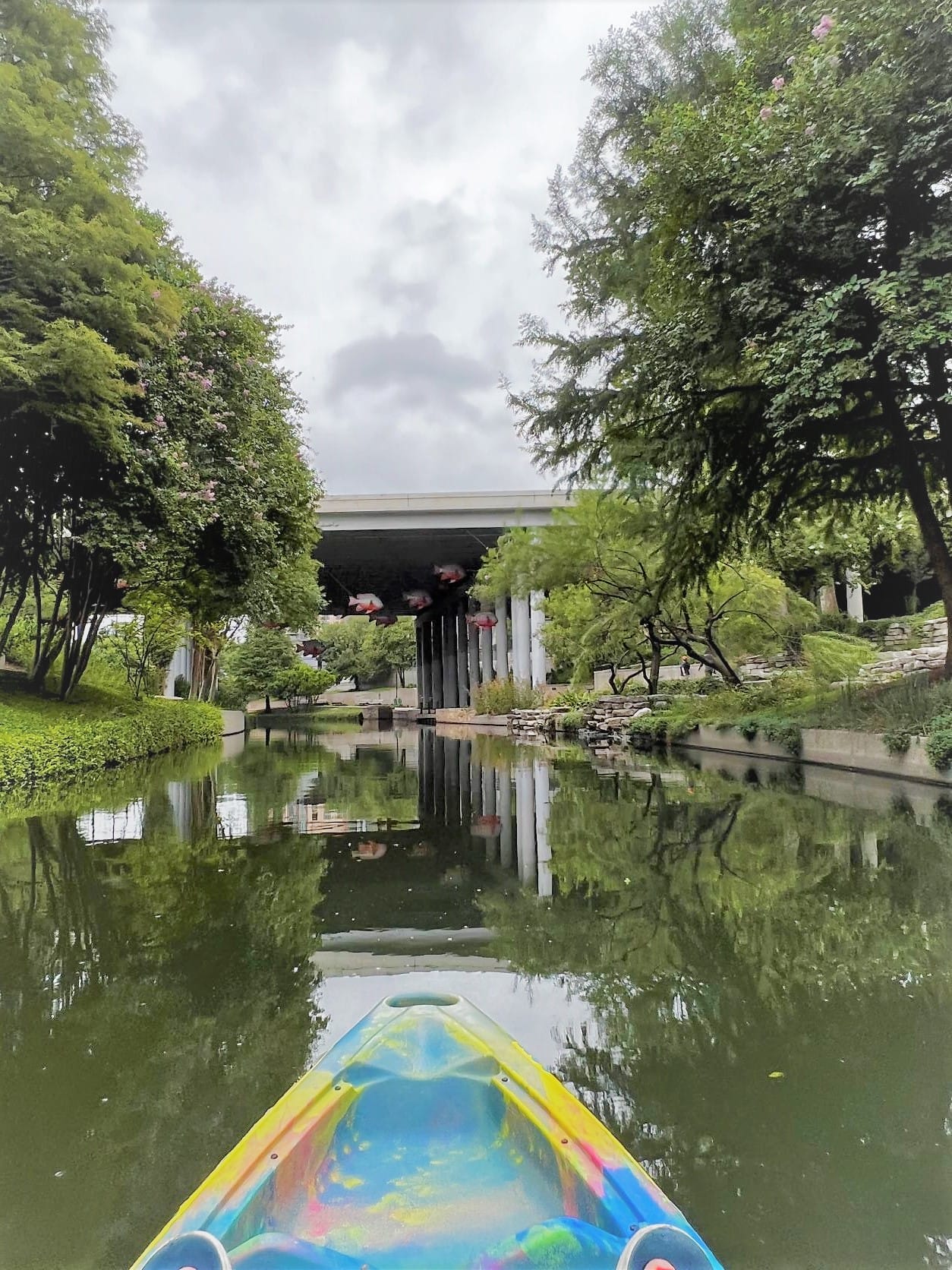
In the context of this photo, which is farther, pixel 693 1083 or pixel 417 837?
pixel 417 837

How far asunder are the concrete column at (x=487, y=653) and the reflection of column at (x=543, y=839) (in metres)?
21.2

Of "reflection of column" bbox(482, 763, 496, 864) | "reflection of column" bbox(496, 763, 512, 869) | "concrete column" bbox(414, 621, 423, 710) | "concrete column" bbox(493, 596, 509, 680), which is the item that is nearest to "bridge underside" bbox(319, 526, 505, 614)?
"concrete column" bbox(493, 596, 509, 680)

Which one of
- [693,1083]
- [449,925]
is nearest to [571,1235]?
[693,1083]

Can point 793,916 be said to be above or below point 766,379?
below

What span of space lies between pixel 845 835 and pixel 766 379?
4.55m

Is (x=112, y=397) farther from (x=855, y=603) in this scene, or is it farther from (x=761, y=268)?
(x=855, y=603)

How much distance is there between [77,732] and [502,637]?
19.2 meters

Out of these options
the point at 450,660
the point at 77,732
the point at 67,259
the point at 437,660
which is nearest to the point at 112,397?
the point at 67,259

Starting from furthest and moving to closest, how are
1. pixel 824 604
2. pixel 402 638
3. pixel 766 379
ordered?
pixel 402 638
pixel 824 604
pixel 766 379

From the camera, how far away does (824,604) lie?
79.7 ft

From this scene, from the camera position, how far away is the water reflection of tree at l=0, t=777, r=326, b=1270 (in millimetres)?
1899

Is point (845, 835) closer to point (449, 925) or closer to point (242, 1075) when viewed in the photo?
point (449, 925)

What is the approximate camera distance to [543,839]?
632cm

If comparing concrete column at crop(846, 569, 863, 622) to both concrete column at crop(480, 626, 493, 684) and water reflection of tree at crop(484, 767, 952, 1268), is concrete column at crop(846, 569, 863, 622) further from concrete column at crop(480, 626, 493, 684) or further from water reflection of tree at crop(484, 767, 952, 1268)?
water reflection of tree at crop(484, 767, 952, 1268)
